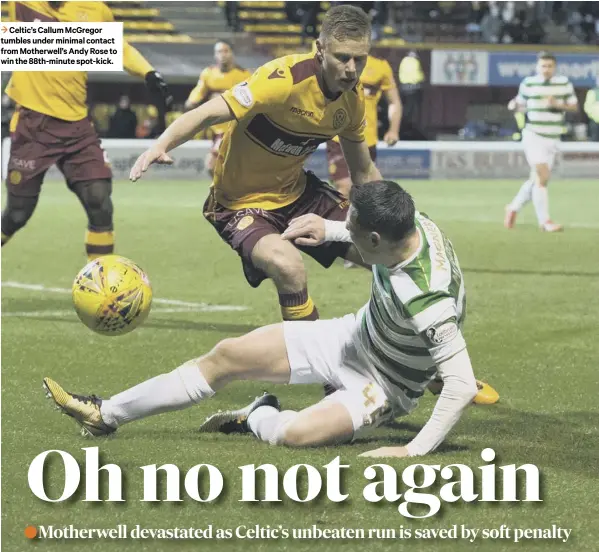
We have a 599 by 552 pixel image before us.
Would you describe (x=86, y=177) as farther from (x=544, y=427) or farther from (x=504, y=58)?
(x=504, y=58)

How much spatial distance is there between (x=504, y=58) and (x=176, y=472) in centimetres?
2827

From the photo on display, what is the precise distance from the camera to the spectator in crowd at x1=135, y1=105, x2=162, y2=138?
31344mm

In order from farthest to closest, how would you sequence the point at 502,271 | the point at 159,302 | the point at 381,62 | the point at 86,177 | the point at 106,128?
the point at 106,128 < the point at 381,62 < the point at 502,271 < the point at 159,302 < the point at 86,177

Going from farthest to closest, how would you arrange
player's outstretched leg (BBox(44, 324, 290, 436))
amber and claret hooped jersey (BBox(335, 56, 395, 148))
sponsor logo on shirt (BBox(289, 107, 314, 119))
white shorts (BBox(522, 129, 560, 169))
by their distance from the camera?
white shorts (BBox(522, 129, 560, 169)) → amber and claret hooped jersey (BBox(335, 56, 395, 148)) → sponsor logo on shirt (BBox(289, 107, 314, 119)) → player's outstretched leg (BBox(44, 324, 290, 436))

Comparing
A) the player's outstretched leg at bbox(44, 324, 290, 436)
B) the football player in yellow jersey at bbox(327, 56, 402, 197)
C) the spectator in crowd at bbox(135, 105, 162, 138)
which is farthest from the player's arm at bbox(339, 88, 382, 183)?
the spectator in crowd at bbox(135, 105, 162, 138)

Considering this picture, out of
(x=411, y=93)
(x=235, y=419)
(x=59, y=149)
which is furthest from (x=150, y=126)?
(x=235, y=419)

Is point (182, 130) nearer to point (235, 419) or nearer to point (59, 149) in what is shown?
point (235, 419)

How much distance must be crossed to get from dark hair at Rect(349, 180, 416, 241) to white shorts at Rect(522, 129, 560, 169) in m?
12.2

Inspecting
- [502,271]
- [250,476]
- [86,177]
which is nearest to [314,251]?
[250,476]

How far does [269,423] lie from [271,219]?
1.56 m

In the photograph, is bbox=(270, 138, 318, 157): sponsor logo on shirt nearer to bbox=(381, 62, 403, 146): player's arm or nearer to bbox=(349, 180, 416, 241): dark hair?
Result: bbox=(349, 180, 416, 241): dark hair

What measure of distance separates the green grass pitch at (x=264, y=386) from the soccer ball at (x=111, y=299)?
19.4 inches

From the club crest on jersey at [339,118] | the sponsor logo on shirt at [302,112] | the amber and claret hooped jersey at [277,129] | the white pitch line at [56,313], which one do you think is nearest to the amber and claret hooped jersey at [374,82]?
the white pitch line at [56,313]

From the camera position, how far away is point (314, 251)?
709cm
